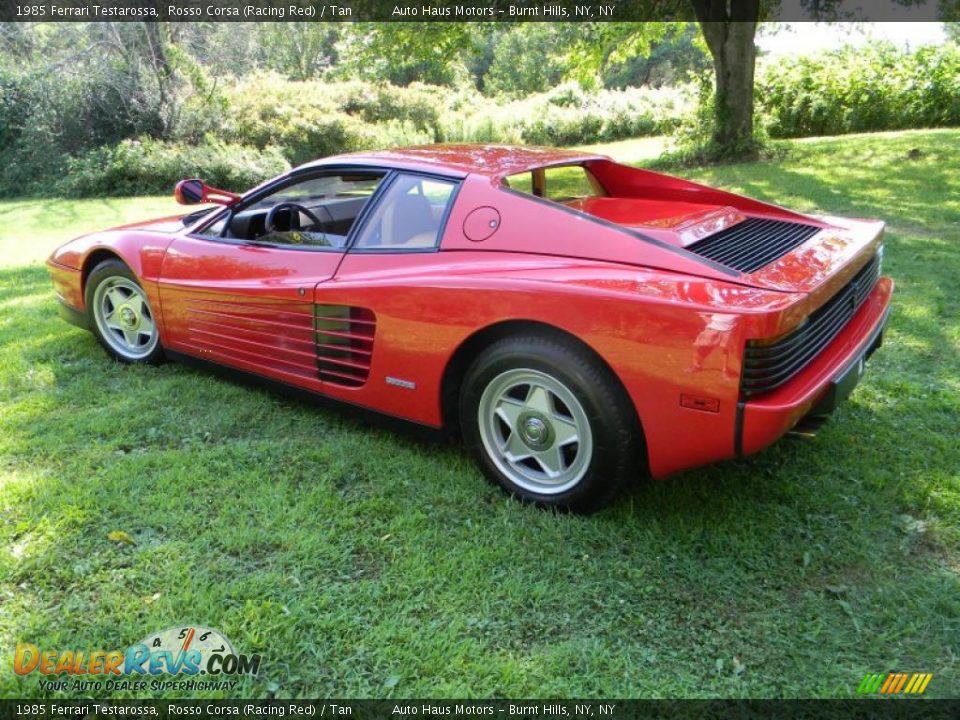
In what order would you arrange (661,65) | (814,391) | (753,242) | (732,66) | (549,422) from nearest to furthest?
(814,391) → (549,422) → (753,242) → (732,66) → (661,65)

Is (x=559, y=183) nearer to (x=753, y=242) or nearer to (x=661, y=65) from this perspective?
(x=753, y=242)

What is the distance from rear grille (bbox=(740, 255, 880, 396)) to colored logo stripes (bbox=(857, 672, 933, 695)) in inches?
34.5

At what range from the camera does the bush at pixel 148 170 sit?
13297mm

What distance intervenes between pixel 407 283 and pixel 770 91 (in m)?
15.7

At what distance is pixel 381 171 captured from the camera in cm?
334

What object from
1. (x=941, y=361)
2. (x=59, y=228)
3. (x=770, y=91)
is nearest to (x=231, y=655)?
(x=941, y=361)

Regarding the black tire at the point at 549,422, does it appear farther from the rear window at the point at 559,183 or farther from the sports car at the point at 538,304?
the rear window at the point at 559,183

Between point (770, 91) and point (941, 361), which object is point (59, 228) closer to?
point (941, 361)

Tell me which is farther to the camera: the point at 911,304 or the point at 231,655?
the point at 911,304

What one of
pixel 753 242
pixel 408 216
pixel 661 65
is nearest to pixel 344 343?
pixel 408 216

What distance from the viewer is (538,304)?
2.58m

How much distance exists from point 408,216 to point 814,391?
1807 millimetres

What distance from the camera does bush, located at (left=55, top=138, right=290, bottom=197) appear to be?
43.6ft

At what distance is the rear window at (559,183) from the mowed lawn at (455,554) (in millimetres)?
1260
